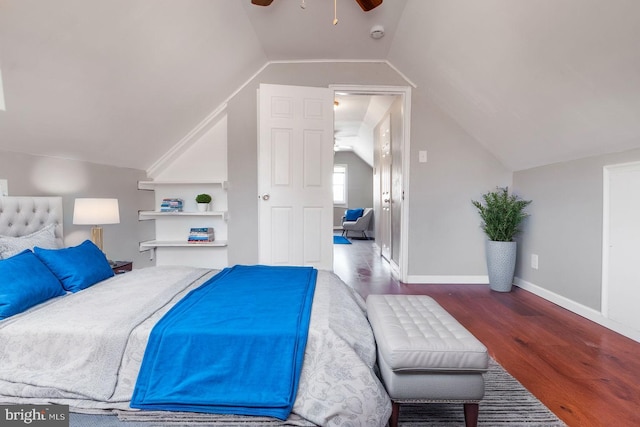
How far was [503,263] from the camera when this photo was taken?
327cm

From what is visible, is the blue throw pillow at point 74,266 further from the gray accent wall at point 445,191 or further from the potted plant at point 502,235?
the potted plant at point 502,235

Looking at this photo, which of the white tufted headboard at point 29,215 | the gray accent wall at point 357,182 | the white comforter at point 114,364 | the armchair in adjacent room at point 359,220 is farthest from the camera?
the gray accent wall at point 357,182

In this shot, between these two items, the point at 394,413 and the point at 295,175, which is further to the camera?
the point at 295,175

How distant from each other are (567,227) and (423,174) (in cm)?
140

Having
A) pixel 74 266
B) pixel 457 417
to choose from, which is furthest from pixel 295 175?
pixel 457 417

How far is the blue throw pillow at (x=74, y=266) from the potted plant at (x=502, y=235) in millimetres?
3417

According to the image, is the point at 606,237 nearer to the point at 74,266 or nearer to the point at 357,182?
the point at 74,266

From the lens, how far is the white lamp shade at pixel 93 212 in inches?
92.4

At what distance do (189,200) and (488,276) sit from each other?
Answer: 3525mm

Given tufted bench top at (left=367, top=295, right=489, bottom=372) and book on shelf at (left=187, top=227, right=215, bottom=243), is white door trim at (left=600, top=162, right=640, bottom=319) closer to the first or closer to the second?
tufted bench top at (left=367, top=295, right=489, bottom=372)

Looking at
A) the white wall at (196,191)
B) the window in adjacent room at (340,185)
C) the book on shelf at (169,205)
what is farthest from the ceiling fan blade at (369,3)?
the window in adjacent room at (340,185)

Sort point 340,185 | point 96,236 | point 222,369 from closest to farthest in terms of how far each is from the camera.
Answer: point 222,369
point 96,236
point 340,185

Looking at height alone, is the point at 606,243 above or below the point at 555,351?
above

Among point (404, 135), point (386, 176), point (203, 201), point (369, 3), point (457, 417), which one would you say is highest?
point (369, 3)
